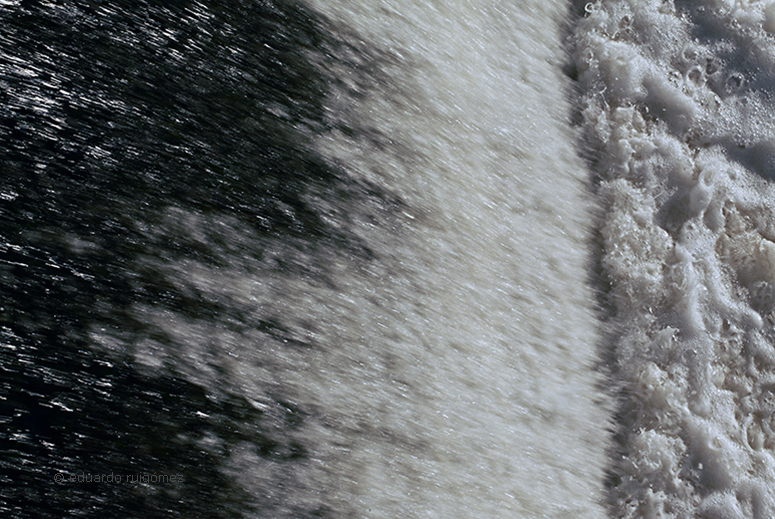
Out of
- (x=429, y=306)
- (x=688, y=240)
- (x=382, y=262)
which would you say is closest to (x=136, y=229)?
(x=382, y=262)

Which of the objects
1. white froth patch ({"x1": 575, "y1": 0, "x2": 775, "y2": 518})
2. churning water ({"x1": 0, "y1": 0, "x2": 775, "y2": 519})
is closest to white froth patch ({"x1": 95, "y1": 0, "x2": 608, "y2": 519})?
churning water ({"x1": 0, "y1": 0, "x2": 775, "y2": 519})

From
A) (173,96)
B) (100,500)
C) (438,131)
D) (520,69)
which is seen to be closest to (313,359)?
(100,500)

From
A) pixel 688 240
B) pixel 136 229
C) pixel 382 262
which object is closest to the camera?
pixel 136 229

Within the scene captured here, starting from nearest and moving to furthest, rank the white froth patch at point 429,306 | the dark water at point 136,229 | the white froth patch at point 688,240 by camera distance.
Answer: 1. the dark water at point 136,229
2. the white froth patch at point 429,306
3. the white froth patch at point 688,240

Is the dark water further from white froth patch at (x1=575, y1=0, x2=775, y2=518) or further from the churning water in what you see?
white froth patch at (x1=575, y1=0, x2=775, y2=518)

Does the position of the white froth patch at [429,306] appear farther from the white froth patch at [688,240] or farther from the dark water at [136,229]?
the white froth patch at [688,240]

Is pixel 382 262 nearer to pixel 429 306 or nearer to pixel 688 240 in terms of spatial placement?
pixel 429 306

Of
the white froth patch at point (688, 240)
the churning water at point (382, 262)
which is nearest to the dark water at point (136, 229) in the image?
the churning water at point (382, 262)
